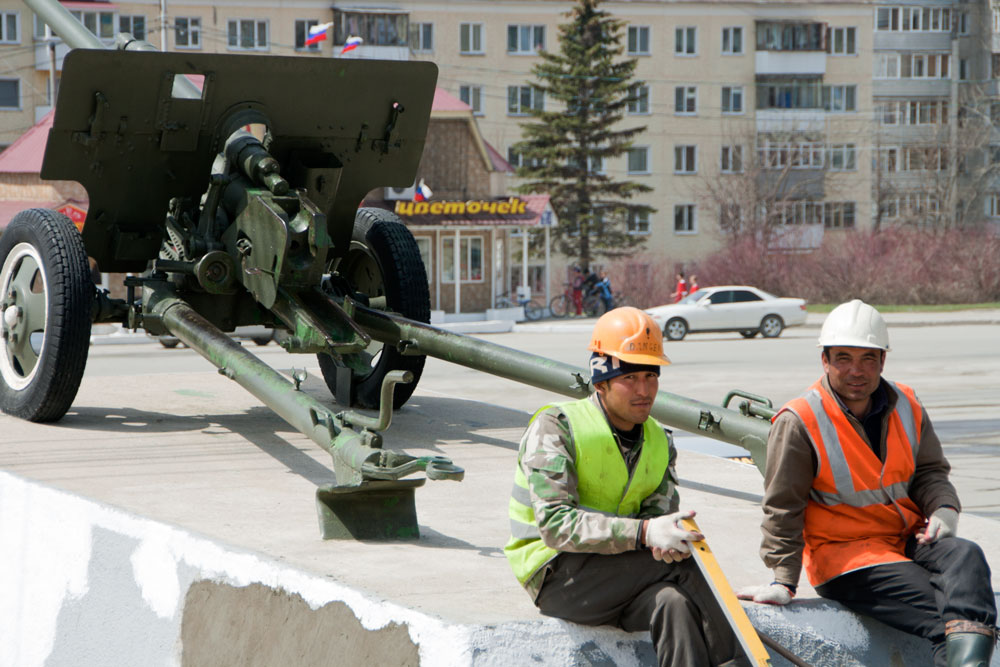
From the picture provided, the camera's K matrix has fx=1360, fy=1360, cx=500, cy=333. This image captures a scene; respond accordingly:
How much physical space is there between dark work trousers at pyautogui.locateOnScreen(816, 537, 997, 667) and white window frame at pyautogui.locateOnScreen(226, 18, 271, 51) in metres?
52.9

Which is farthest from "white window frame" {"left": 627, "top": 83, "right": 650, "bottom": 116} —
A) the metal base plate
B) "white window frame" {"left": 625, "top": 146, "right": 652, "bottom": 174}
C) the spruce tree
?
the metal base plate

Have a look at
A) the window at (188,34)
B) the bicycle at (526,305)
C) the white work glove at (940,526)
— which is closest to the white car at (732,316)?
the bicycle at (526,305)

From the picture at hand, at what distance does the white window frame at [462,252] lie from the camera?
4050cm

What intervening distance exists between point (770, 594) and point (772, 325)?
25.5 meters

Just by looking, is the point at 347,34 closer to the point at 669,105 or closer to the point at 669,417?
the point at 669,105

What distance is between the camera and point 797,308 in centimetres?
2958

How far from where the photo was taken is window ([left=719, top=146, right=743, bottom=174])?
58719mm

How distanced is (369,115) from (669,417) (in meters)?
3.03

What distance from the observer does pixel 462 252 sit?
41.7 metres

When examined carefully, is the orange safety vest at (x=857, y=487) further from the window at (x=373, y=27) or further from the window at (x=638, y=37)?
the window at (x=638, y=37)

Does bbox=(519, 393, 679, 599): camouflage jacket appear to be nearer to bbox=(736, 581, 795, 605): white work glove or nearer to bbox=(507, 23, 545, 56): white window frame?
bbox=(736, 581, 795, 605): white work glove

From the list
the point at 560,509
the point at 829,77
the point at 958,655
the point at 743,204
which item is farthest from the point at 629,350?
the point at 829,77

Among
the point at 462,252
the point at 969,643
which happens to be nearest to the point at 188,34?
the point at 462,252

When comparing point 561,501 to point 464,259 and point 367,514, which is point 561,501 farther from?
point 464,259
